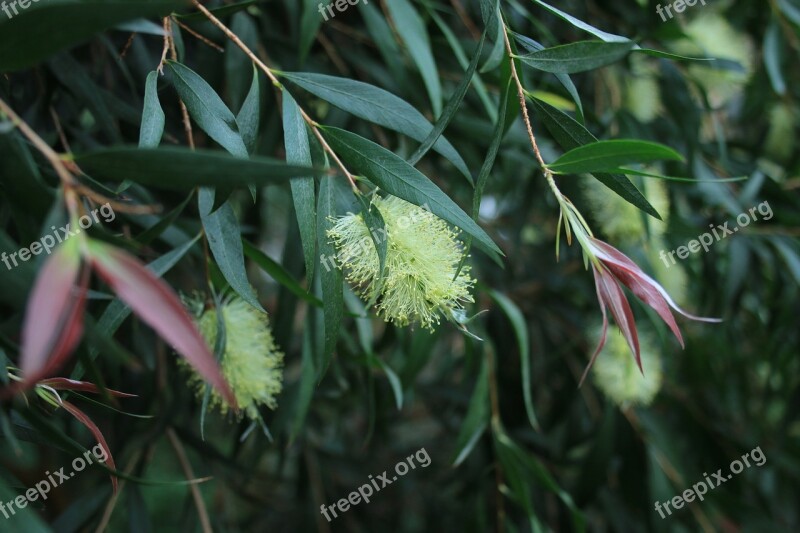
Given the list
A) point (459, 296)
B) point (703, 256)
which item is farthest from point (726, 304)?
→ point (459, 296)

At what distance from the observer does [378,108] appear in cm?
74

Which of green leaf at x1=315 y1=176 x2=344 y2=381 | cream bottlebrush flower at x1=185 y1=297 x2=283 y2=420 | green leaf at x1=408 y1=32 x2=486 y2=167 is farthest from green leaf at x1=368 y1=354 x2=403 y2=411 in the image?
green leaf at x1=408 y1=32 x2=486 y2=167

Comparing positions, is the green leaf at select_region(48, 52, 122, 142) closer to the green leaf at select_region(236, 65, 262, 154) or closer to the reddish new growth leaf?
the green leaf at select_region(236, 65, 262, 154)

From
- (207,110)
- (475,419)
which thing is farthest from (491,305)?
(207,110)

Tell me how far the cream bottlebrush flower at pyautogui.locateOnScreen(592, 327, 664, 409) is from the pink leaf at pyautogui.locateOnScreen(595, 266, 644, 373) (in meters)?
0.67

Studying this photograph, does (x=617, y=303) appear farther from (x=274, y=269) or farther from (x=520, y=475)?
(x=520, y=475)

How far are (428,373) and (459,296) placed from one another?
1.70 meters

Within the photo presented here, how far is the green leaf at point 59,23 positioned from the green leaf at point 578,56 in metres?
0.36

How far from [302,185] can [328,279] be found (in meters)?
0.09

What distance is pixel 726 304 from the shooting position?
131 cm

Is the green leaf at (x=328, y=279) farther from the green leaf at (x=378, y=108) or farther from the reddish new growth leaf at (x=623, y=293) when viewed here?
the reddish new growth leaf at (x=623, y=293)

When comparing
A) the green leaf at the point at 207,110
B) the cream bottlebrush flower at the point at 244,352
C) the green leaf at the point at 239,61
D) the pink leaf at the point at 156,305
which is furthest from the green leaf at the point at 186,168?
the green leaf at the point at 239,61

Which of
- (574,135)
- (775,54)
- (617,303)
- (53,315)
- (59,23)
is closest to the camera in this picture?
(53,315)

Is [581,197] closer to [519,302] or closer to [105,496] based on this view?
[519,302]
